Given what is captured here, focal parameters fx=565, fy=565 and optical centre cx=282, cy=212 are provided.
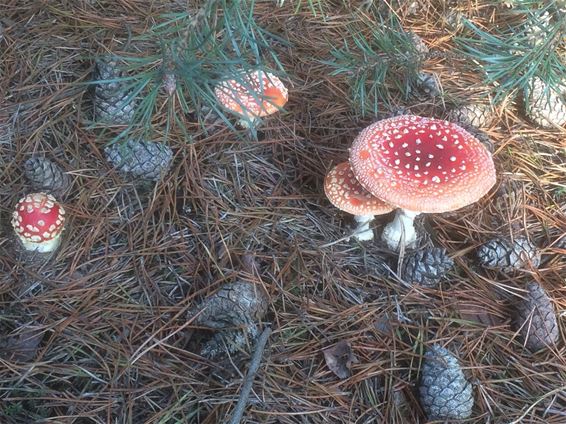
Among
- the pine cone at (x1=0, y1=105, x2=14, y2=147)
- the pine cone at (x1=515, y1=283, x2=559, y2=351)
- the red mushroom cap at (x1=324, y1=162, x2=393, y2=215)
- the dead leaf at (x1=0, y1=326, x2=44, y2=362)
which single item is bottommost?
the pine cone at (x1=515, y1=283, x2=559, y2=351)

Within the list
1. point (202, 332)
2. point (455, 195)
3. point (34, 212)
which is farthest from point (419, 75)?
point (34, 212)

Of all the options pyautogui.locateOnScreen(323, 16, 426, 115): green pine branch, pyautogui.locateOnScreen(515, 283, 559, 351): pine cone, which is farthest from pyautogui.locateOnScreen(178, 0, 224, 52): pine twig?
pyautogui.locateOnScreen(515, 283, 559, 351): pine cone

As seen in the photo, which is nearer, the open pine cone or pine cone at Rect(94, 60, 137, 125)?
the open pine cone

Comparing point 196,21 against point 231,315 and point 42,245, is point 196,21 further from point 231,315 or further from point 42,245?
point 42,245

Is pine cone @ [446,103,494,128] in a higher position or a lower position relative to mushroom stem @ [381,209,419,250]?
higher

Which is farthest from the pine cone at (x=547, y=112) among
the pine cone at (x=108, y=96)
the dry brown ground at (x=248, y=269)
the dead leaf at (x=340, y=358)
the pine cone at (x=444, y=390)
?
the pine cone at (x=108, y=96)

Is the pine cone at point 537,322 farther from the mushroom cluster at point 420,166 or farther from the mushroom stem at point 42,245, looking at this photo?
the mushroom stem at point 42,245

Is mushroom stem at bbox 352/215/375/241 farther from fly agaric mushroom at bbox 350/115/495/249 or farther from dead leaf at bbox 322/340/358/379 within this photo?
dead leaf at bbox 322/340/358/379
